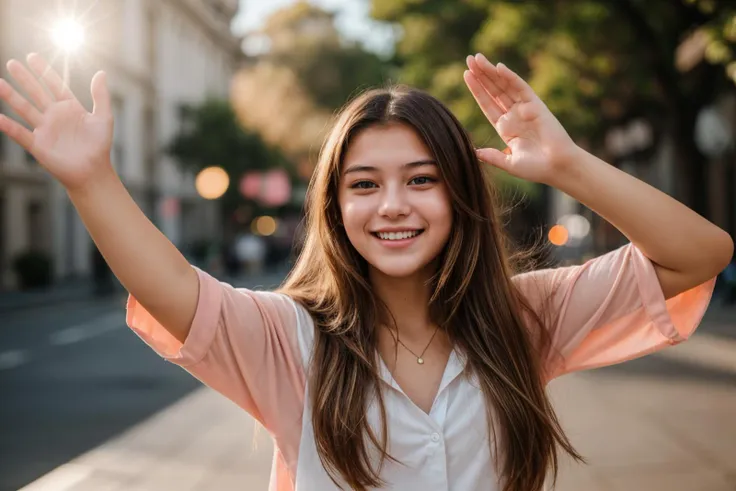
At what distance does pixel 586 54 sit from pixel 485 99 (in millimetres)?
17789

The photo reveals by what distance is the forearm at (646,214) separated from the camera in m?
2.03

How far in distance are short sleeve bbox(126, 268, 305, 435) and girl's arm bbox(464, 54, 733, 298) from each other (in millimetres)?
610

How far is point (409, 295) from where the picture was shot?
2.26m

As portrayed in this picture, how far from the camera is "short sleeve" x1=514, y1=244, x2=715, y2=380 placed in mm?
2145

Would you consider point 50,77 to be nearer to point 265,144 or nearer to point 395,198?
point 395,198

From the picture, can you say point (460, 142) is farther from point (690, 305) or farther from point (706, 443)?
point (706, 443)

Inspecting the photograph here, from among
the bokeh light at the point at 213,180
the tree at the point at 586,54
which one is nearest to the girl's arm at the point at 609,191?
the tree at the point at 586,54

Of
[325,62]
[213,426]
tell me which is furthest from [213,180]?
[213,426]

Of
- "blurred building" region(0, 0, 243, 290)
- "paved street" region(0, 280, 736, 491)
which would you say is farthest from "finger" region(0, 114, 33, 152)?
"blurred building" region(0, 0, 243, 290)

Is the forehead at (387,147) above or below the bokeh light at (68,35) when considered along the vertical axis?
below

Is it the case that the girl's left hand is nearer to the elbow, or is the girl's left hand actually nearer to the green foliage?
the elbow

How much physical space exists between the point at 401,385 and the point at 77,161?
0.85 m

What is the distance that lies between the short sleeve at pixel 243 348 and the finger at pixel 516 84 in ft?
2.33

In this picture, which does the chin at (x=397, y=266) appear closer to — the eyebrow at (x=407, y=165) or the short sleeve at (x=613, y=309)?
the eyebrow at (x=407, y=165)
